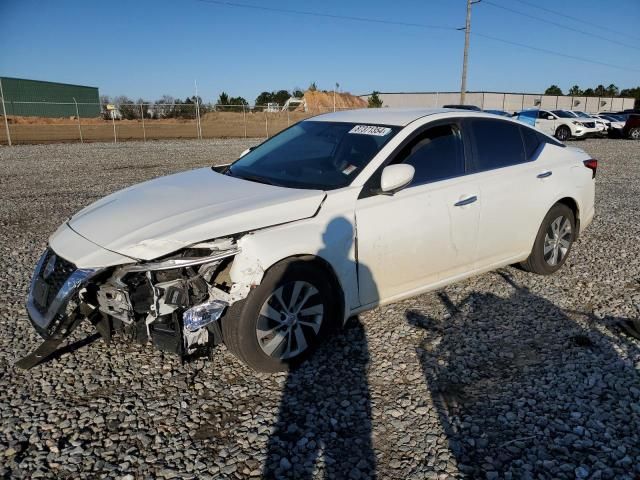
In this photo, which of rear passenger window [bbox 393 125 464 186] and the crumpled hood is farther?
rear passenger window [bbox 393 125 464 186]

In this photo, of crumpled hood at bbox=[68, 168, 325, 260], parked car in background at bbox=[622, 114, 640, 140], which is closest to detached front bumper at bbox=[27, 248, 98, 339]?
crumpled hood at bbox=[68, 168, 325, 260]

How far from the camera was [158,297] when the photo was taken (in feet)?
9.82

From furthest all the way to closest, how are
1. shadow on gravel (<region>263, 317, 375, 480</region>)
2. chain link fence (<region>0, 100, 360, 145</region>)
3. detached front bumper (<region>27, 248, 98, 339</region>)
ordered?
chain link fence (<region>0, 100, 360, 145</region>)
detached front bumper (<region>27, 248, 98, 339</region>)
shadow on gravel (<region>263, 317, 375, 480</region>)

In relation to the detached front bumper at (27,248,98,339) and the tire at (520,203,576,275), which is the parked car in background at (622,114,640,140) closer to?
the tire at (520,203,576,275)

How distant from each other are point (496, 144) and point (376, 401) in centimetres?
271

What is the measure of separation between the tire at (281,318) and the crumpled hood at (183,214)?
376 mm

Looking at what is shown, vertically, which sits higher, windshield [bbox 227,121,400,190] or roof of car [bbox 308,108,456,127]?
roof of car [bbox 308,108,456,127]

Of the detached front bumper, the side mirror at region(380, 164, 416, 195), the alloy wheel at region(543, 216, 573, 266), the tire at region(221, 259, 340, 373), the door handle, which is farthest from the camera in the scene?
the alloy wheel at region(543, 216, 573, 266)

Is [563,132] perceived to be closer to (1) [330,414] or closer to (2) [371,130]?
(2) [371,130]

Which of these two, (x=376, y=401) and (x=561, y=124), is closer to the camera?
(x=376, y=401)

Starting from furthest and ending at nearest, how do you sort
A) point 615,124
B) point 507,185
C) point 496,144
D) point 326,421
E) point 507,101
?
point 507,101, point 615,124, point 496,144, point 507,185, point 326,421

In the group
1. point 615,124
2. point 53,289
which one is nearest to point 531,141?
point 53,289

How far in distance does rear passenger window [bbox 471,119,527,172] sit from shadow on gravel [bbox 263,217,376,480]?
1.68 metres

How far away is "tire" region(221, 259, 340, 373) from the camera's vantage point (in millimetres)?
3084
